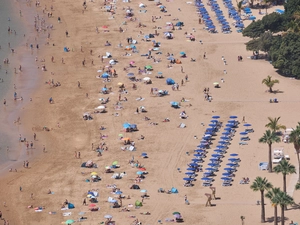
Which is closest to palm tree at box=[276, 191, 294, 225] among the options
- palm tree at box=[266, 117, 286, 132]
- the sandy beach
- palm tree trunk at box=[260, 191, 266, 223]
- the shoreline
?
palm tree trunk at box=[260, 191, 266, 223]

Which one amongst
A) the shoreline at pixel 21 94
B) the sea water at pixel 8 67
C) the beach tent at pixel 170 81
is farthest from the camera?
the beach tent at pixel 170 81

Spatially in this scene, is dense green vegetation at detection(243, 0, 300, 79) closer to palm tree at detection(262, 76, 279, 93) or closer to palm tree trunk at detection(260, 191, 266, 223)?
palm tree at detection(262, 76, 279, 93)

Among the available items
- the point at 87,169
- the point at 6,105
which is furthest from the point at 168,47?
the point at 87,169

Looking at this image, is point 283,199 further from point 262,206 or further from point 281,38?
point 281,38

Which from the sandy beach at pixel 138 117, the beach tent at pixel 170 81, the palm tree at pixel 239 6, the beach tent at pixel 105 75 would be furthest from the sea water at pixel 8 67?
the palm tree at pixel 239 6

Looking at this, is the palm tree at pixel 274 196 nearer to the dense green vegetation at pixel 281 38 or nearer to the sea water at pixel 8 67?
the sea water at pixel 8 67

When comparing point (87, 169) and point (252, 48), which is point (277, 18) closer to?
point (252, 48)

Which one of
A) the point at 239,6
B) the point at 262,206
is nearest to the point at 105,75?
the point at 239,6
